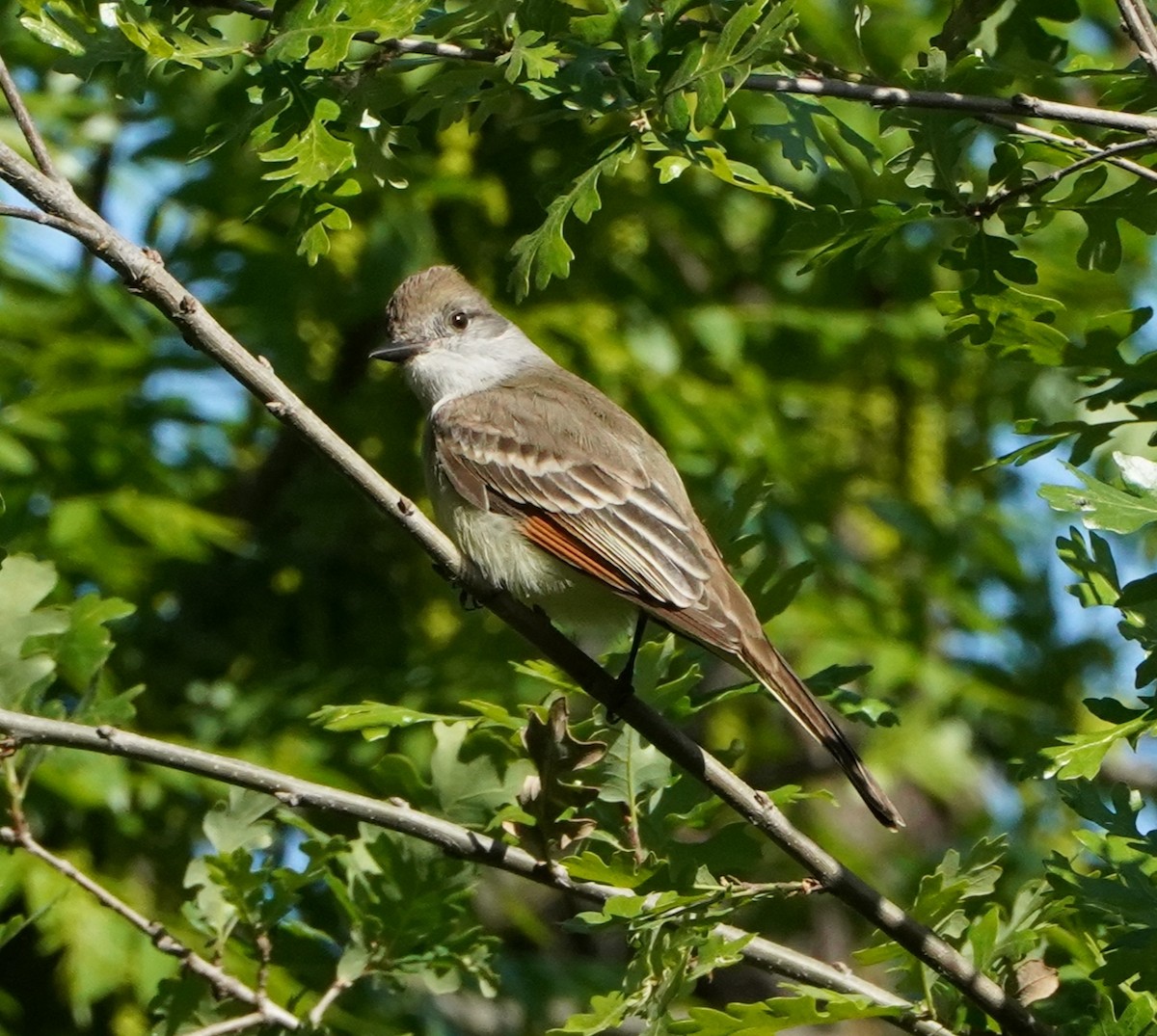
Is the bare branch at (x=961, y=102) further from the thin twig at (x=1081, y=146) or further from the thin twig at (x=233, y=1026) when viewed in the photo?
the thin twig at (x=233, y=1026)

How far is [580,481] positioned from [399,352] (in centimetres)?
87

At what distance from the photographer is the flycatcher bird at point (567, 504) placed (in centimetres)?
350

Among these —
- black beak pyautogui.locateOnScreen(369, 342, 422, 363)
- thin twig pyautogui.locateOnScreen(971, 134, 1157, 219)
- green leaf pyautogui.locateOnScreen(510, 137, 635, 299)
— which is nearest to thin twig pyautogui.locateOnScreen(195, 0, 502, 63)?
green leaf pyautogui.locateOnScreen(510, 137, 635, 299)

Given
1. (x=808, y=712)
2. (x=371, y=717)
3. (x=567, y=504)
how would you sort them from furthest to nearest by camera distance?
(x=567, y=504) → (x=808, y=712) → (x=371, y=717)

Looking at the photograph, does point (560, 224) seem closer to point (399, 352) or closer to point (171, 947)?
point (171, 947)

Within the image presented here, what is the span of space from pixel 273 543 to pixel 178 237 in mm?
1076

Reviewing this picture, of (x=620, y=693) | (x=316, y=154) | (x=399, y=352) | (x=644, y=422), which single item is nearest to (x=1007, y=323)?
(x=620, y=693)

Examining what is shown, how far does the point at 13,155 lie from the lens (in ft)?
8.53

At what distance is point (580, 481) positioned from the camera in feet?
13.7

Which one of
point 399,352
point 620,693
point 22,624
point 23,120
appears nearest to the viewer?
point 23,120

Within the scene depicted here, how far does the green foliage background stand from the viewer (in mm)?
2750

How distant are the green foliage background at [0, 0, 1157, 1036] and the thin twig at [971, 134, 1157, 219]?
0.03m

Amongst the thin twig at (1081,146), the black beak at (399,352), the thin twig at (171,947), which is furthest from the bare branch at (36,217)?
the black beak at (399,352)

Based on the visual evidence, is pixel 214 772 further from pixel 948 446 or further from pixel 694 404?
pixel 948 446
